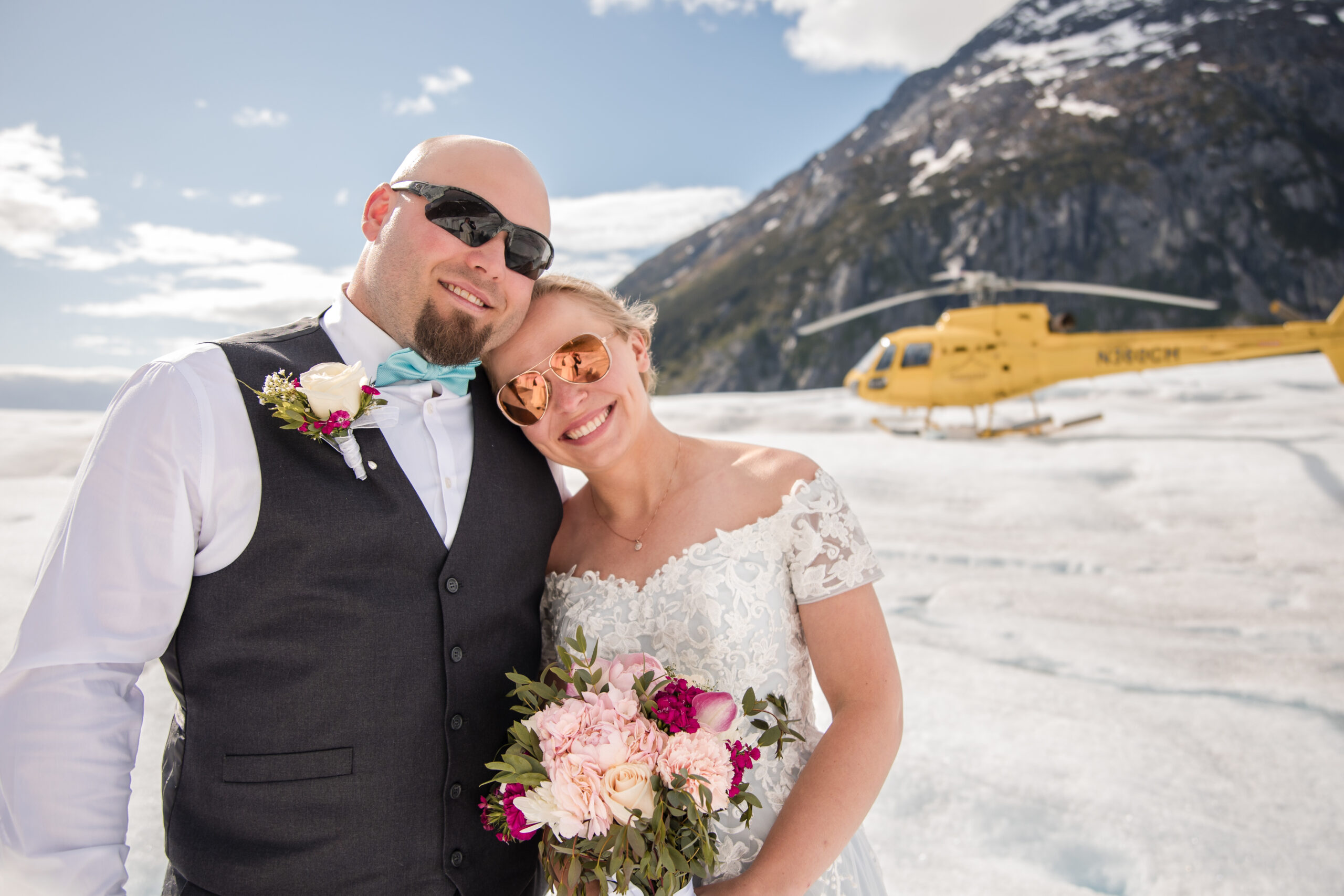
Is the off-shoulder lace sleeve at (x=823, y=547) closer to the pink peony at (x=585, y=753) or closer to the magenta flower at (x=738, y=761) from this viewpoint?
the magenta flower at (x=738, y=761)

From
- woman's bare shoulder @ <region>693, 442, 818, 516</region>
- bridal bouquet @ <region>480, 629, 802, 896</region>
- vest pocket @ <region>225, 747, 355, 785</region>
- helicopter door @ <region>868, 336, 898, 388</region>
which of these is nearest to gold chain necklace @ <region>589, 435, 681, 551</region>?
woman's bare shoulder @ <region>693, 442, 818, 516</region>

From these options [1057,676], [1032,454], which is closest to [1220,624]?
[1057,676]

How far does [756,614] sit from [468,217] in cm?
127

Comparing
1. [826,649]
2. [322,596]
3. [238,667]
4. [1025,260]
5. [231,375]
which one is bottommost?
[826,649]

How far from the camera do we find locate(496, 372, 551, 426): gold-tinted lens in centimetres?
190

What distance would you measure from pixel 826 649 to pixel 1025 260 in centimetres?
10439

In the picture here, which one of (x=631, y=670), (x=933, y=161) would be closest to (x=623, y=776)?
(x=631, y=670)

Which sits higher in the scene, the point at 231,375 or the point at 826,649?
the point at 231,375

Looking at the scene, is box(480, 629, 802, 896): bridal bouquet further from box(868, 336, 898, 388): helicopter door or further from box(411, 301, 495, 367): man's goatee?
box(868, 336, 898, 388): helicopter door

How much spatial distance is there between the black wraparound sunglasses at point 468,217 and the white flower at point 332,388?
0.49 m

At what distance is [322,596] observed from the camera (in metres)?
1.54

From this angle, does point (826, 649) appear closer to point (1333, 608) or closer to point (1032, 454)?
point (1333, 608)

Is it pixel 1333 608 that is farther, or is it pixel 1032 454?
pixel 1032 454

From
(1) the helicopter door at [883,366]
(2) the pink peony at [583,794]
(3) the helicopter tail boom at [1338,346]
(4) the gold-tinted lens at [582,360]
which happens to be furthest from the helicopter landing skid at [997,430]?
(2) the pink peony at [583,794]
